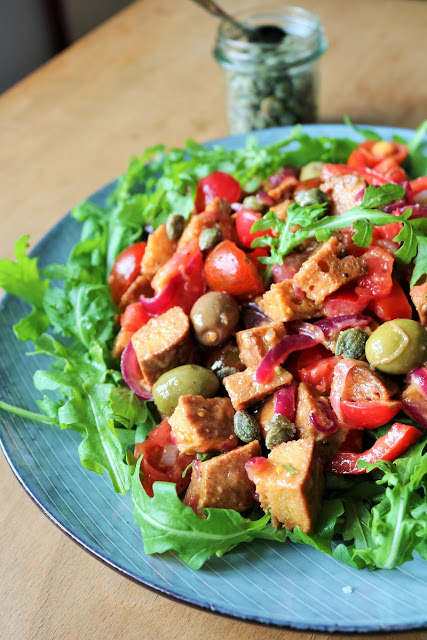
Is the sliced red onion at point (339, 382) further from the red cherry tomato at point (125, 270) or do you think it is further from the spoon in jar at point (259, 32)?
the spoon in jar at point (259, 32)

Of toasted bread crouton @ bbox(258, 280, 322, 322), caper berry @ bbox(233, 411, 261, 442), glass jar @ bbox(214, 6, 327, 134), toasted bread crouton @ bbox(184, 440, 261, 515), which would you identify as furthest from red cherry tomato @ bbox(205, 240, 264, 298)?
glass jar @ bbox(214, 6, 327, 134)

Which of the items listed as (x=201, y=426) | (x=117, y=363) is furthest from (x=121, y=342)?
(x=201, y=426)

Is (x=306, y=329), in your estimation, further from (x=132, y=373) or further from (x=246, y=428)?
(x=132, y=373)

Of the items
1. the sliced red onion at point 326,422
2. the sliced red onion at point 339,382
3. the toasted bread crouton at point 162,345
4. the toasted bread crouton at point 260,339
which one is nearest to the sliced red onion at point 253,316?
the toasted bread crouton at point 260,339

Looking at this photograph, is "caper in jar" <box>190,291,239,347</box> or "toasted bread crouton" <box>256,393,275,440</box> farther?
"caper in jar" <box>190,291,239,347</box>

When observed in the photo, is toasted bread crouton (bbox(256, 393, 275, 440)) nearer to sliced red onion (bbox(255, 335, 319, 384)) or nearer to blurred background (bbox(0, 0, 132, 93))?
sliced red onion (bbox(255, 335, 319, 384))

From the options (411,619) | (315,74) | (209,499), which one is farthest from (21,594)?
(315,74)
